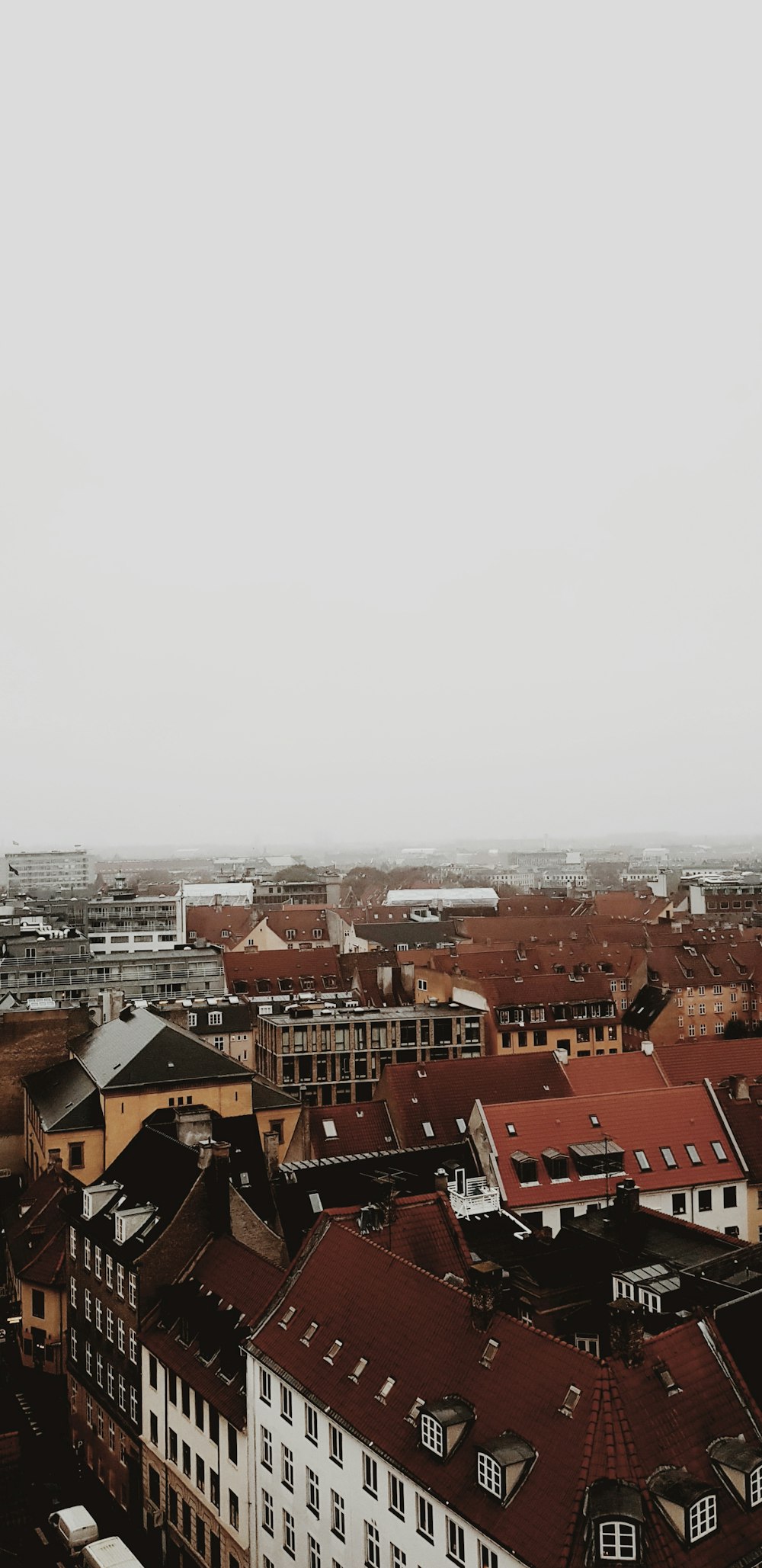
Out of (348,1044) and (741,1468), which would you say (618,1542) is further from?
(348,1044)

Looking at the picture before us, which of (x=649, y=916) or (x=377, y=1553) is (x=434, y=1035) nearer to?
(x=377, y=1553)

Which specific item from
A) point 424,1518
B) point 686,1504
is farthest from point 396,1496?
point 686,1504

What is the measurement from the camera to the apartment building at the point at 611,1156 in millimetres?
57219

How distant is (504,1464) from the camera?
83.1 feet

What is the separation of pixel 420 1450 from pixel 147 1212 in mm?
20745

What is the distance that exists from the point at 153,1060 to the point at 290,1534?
35481 millimetres

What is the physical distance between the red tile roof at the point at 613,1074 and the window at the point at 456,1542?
1727 inches

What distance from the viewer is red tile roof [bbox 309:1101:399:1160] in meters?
62.9

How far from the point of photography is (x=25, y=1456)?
46125 mm

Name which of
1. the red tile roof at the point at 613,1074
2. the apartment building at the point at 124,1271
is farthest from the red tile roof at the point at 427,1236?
the red tile roof at the point at 613,1074

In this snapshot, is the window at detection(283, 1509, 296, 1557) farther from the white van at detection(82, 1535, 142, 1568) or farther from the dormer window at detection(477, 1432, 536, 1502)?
the dormer window at detection(477, 1432, 536, 1502)

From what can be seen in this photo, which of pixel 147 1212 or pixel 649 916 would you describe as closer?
pixel 147 1212

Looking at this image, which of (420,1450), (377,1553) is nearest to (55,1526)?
(377,1553)

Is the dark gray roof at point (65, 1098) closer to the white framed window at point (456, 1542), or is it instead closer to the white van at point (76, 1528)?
the white van at point (76, 1528)
